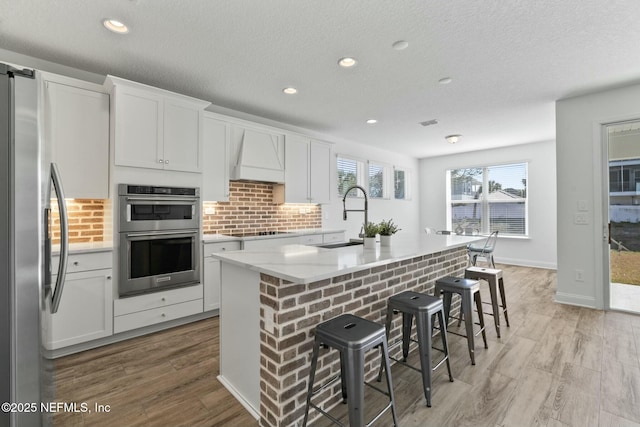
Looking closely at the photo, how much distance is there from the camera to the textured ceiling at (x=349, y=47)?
2127 mm

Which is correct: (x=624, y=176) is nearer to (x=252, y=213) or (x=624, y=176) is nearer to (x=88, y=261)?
(x=252, y=213)

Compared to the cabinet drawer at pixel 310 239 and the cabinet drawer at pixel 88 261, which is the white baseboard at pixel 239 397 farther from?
the cabinet drawer at pixel 310 239

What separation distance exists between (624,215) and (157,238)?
5587 mm

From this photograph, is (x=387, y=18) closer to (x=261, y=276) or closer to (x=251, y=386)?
(x=261, y=276)

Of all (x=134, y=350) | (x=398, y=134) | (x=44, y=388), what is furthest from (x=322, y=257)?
(x=398, y=134)

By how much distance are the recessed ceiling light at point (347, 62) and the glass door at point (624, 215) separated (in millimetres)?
3471

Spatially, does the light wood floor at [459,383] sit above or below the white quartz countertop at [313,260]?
below

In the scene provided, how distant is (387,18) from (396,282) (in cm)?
213

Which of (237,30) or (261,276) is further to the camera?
(237,30)

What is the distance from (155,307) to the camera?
3006 millimetres

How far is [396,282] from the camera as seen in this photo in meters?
2.48

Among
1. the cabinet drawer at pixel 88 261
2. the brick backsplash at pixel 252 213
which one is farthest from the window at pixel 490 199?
the cabinet drawer at pixel 88 261

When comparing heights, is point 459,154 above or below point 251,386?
above

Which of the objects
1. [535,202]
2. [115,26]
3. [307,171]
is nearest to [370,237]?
[307,171]
